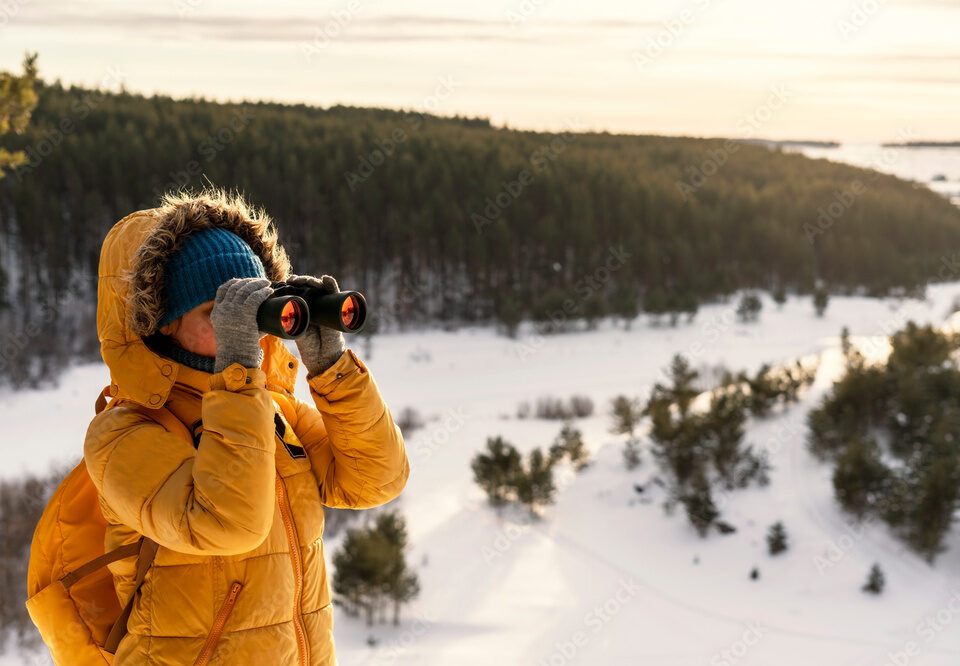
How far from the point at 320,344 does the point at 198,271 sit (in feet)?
0.86

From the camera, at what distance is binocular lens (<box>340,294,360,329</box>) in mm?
1415

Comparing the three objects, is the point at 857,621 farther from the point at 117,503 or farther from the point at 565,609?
the point at 117,503

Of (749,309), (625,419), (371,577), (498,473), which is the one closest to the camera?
(371,577)

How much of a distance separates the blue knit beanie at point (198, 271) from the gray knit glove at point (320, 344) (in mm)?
125

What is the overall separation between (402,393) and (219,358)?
21.7 metres

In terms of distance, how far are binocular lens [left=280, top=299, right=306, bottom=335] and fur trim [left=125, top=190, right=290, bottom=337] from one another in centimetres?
30

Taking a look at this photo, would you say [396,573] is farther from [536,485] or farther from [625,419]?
[625,419]

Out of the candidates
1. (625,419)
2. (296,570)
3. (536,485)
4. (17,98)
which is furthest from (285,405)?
(625,419)

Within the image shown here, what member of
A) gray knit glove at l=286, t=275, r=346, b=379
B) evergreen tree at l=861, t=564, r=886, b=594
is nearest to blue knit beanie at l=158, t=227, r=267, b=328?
gray knit glove at l=286, t=275, r=346, b=379

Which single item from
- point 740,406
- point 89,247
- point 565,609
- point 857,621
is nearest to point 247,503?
point 565,609

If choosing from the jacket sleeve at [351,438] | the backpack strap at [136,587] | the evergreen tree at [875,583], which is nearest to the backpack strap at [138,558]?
the backpack strap at [136,587]

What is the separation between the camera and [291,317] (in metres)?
1.38

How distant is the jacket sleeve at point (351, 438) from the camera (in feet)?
5.09

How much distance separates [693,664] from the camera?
8422 millimetres
